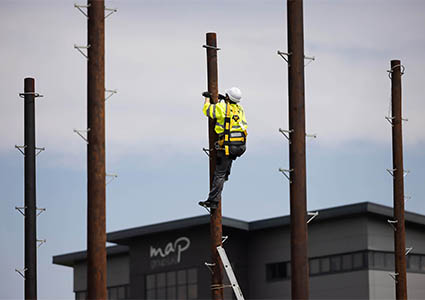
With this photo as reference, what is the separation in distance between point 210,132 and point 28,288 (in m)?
7.76

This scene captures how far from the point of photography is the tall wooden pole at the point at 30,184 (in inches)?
1061

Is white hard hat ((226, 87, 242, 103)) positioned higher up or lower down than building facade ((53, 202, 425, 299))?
higher up

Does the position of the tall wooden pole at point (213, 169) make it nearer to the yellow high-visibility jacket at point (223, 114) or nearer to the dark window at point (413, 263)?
the yellow high-visibility jacket at point (223, 114)

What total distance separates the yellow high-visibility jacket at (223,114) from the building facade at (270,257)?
99.5 feet

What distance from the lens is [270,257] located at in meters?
55.1

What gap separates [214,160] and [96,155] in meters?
3.60

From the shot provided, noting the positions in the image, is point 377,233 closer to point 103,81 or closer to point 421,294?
point 421,294

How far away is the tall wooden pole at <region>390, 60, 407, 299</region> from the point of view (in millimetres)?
30109

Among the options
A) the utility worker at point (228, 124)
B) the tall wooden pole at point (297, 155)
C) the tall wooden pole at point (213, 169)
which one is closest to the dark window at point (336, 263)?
the tall wooden pole at point (213, 169)

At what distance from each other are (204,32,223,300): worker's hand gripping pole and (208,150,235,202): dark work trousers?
245 millimetres

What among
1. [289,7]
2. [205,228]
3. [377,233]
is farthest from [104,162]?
[205,228]

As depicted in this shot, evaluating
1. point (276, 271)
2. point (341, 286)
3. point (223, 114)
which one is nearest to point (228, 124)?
point (223, 114)

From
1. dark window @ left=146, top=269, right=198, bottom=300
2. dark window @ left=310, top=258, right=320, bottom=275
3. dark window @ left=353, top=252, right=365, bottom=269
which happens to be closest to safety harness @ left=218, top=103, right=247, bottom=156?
dark window @ left=353, top=252, right=365, bottom=269

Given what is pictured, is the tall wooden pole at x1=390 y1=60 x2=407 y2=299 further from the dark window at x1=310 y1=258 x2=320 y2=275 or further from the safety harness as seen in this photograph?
the dark window at x1=310 y1=258 x2=320 y2=275
